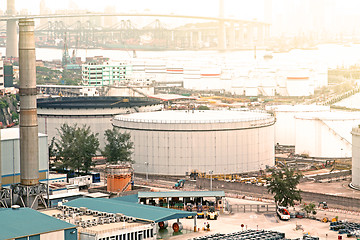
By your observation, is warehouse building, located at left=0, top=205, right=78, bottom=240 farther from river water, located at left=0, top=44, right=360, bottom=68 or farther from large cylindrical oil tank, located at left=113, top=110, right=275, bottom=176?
river water, located at left=0, top=44, right=360, bottom=68

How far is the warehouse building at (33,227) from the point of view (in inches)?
894

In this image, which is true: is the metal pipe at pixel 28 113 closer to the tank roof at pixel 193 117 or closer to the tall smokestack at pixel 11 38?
the tank roof at pixel 193 117

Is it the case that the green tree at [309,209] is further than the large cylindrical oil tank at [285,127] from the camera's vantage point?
No

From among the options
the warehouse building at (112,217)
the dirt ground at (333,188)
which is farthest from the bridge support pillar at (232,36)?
the warehouse building at (112,217)

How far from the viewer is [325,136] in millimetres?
46875

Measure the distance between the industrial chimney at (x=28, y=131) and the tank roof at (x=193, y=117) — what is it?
42.8 ft

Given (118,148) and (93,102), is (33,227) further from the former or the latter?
(93,102)

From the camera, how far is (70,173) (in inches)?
1535

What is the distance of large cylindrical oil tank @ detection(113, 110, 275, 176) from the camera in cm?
4156

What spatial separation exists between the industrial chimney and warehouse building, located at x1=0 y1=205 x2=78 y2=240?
14.9ft

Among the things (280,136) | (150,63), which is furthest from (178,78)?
(280,136)

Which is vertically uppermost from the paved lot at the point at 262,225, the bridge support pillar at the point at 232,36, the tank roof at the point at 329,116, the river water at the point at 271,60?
the bridge support pillar at the point at 232,36

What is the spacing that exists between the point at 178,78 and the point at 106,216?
75.2m

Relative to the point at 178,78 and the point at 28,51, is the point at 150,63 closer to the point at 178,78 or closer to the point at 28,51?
the point at 178,78
